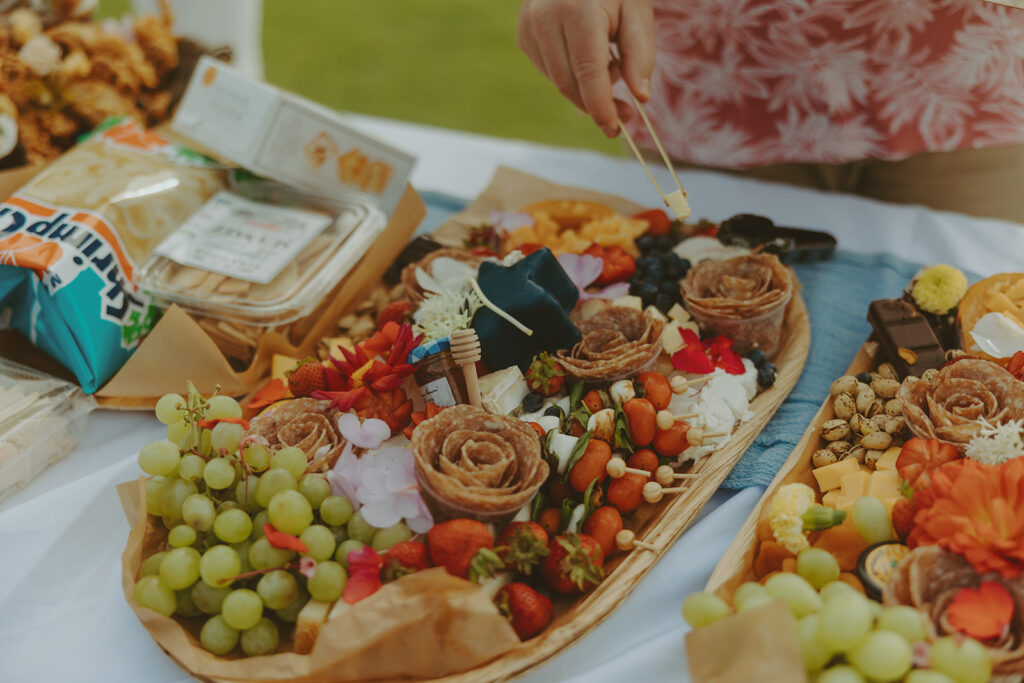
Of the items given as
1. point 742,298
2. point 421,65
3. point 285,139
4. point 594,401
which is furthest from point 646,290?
point 421,65

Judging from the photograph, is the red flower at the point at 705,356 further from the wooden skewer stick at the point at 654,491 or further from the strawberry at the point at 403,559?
the strawberry at the point at 403,559

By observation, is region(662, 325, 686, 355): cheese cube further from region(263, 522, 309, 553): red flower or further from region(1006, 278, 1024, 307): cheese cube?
region(263, 522, 309, 553): red flower

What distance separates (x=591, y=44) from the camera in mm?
1065

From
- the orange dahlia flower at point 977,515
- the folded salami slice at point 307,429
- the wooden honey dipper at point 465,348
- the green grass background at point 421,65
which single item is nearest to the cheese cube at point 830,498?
the orange dahlia flower at point 977,515

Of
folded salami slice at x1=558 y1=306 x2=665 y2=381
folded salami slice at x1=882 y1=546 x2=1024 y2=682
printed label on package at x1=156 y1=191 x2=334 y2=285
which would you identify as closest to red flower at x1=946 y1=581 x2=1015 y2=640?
folded salami slice at x1=882 y1=546 x2=1024 y2=682

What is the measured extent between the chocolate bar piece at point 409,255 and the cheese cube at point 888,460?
0.76m

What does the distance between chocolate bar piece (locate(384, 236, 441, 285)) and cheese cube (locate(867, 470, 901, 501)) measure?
0.77 meters

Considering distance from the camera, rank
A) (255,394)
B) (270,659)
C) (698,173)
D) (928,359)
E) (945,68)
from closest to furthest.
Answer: (270,659)
(928,359)
(255,394)
(945,68)
(698,173)

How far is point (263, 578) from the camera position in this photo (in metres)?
0.79

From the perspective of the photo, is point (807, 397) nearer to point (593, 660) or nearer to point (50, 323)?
point (593, 660)

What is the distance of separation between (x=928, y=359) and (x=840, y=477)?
0.79 feet

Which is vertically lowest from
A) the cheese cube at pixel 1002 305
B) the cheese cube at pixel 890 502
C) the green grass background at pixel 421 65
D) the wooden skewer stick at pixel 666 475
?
the green grass background at pixel 421 65

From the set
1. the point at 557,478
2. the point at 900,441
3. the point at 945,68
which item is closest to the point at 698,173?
the point at 945,68

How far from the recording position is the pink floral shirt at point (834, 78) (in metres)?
1.25
